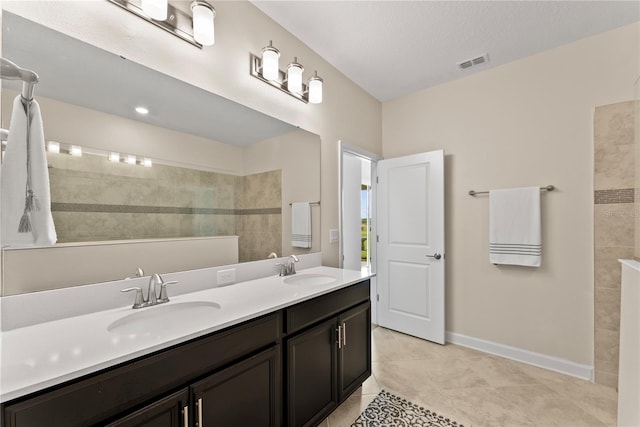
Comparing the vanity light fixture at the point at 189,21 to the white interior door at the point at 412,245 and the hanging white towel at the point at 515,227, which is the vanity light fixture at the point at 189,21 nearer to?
the white interior door at the point at 412,245

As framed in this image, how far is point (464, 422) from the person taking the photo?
166cm

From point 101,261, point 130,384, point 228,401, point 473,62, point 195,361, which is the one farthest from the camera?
point 473,62

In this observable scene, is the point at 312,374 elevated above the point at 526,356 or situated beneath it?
elevated above

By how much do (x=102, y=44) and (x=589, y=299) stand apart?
3.52 meters

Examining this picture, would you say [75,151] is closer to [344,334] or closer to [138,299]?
[138,299]

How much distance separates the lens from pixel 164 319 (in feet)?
3.88

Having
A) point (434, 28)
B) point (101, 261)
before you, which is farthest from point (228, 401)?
point (434, 28)

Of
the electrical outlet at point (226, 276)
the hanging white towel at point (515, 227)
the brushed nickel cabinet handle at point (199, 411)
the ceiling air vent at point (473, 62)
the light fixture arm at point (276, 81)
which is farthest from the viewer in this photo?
the ceiling air vent at point (473, 62)

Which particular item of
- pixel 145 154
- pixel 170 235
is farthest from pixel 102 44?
pixel 170 235

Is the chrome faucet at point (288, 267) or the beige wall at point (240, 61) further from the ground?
the beige wall at point (240, 61)

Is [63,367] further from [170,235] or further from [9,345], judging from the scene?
[170,235]

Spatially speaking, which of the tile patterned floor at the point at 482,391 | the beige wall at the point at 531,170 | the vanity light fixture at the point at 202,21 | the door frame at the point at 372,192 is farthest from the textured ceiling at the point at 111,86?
the beige wall at the point at 531,170

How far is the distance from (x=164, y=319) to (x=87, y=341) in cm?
32

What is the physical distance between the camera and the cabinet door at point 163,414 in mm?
834
